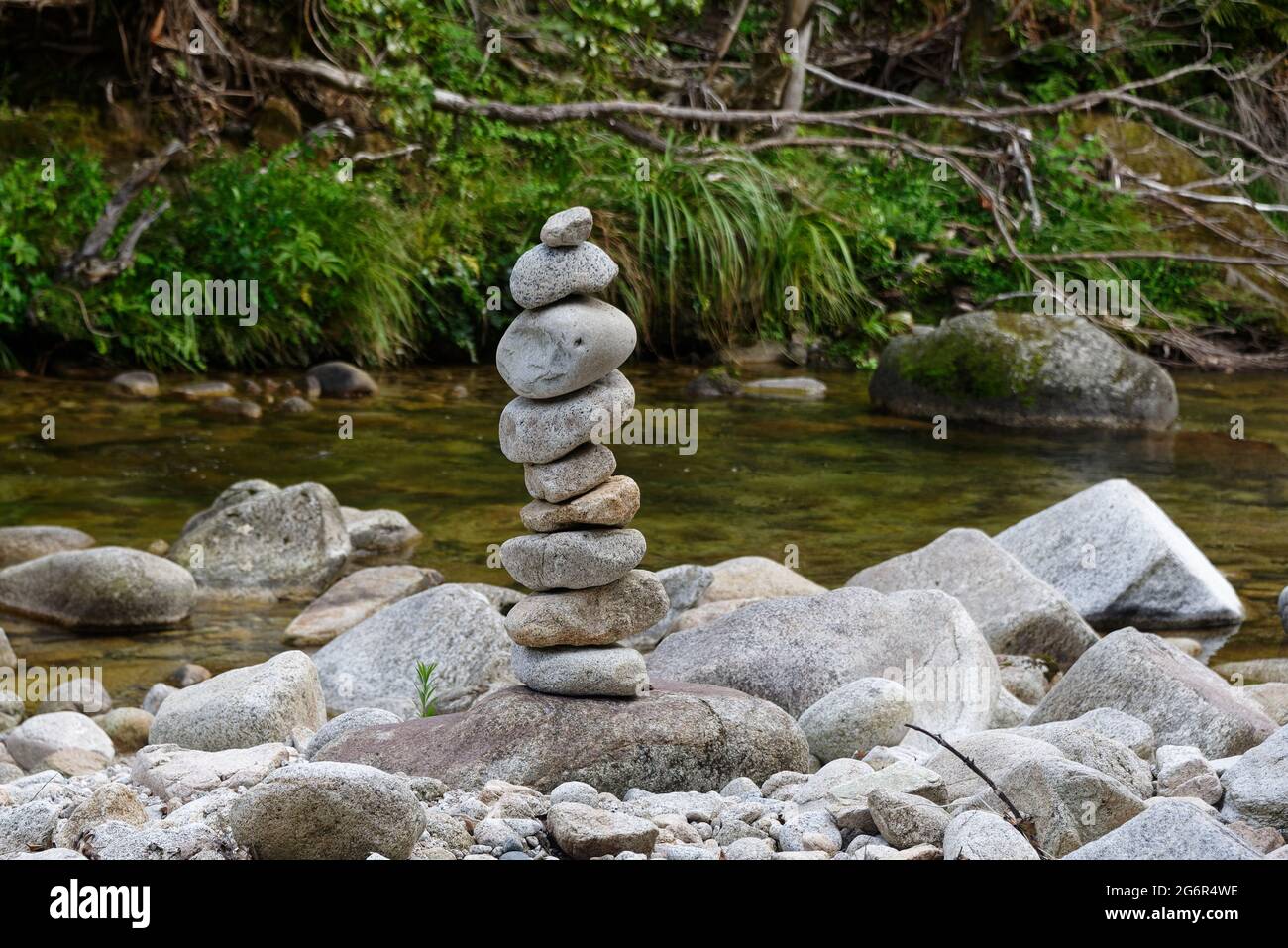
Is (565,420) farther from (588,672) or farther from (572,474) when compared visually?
(588,672)

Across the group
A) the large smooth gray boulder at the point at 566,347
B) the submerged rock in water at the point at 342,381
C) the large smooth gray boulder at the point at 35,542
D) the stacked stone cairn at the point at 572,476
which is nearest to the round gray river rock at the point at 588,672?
the stacked stone cairn at the point at 572,476

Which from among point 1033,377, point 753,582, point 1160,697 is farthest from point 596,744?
point 1033,377

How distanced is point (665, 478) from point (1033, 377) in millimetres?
3423

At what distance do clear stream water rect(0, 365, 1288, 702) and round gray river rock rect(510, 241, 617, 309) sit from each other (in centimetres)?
263

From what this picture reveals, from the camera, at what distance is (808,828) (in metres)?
3.37

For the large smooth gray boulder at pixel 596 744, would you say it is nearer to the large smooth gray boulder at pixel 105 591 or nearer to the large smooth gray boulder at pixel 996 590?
the large smooth gray boulder at pixel 996 590

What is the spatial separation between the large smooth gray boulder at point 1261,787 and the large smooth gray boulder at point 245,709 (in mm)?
2839

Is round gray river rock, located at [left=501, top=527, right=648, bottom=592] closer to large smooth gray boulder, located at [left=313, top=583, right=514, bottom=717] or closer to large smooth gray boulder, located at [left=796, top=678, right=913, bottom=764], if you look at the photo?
large smooth gray boulder, located at [left=796, top=678, right=913, bottom=764]

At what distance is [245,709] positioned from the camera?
4.79m

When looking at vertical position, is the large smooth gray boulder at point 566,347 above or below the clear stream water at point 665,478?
above

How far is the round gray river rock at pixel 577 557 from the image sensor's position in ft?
14.2

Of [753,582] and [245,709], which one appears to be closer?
[245,709]
